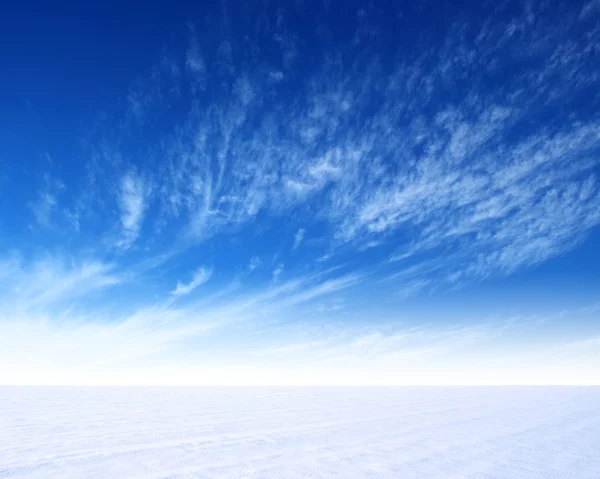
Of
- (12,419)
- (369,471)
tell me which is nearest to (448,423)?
(369,471)

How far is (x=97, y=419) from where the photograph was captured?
65.3 feet

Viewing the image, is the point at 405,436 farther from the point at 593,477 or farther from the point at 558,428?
the point at 558,428

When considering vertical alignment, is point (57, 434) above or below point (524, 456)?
above

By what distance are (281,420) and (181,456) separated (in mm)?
9838

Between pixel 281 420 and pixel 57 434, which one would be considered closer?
pixel 57 434

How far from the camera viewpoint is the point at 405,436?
14727 mm

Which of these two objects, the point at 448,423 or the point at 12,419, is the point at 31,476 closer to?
the point at 12,419

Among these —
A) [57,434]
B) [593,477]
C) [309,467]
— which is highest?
[57,434]

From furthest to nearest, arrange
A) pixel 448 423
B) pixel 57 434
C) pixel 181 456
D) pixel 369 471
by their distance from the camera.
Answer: pixel 448 423, pixel 57 434, pixel 181 456, pixel 369 471

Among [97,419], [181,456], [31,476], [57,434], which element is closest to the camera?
[31,476]

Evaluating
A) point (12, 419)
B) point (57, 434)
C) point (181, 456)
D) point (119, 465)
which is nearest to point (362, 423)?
point (181, 456)

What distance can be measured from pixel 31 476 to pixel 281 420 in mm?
13028

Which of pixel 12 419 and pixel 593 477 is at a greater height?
pixel 12 419

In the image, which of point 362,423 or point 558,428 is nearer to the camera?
point 558,428
